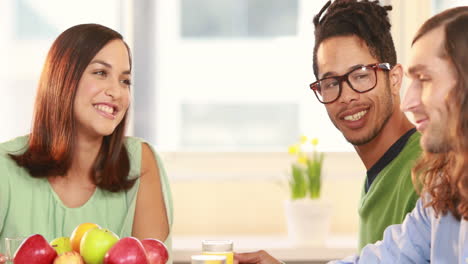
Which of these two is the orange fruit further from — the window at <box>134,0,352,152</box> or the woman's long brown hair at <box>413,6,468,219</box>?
the window at <box>134,0,352,152</box>

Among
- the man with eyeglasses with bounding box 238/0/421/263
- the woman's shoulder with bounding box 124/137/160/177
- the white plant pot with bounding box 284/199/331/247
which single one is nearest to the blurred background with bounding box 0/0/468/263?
the white plant pot with bounding box 284/199/331/247

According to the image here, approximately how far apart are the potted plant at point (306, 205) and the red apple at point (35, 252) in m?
1.71

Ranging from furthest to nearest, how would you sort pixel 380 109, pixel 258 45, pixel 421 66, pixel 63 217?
pixel 258 45 → pixel 63 217 → pixel 380 109 → pixel 421 66

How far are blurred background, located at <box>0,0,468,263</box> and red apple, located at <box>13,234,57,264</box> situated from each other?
1.97m

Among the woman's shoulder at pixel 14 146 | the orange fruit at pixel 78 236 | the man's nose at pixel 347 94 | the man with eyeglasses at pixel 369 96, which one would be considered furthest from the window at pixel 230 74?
the orange fruit at pixel 78 236

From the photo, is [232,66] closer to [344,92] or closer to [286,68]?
[286,68]

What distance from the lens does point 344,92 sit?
6.81ft

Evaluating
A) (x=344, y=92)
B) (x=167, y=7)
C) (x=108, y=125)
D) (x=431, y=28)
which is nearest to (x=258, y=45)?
(x=167, y=7)

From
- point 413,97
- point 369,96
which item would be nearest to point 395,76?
Result: point 369,96

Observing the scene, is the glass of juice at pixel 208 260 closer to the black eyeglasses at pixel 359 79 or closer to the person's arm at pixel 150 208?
the black eyeglasses at pixel 359 79

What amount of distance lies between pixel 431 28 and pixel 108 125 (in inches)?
46.5

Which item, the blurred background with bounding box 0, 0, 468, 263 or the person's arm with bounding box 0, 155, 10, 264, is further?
the blurred background with bounding box 0, 0, 468, 263

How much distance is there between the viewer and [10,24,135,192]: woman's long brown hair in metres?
2.41

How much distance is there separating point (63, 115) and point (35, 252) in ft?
3.13
